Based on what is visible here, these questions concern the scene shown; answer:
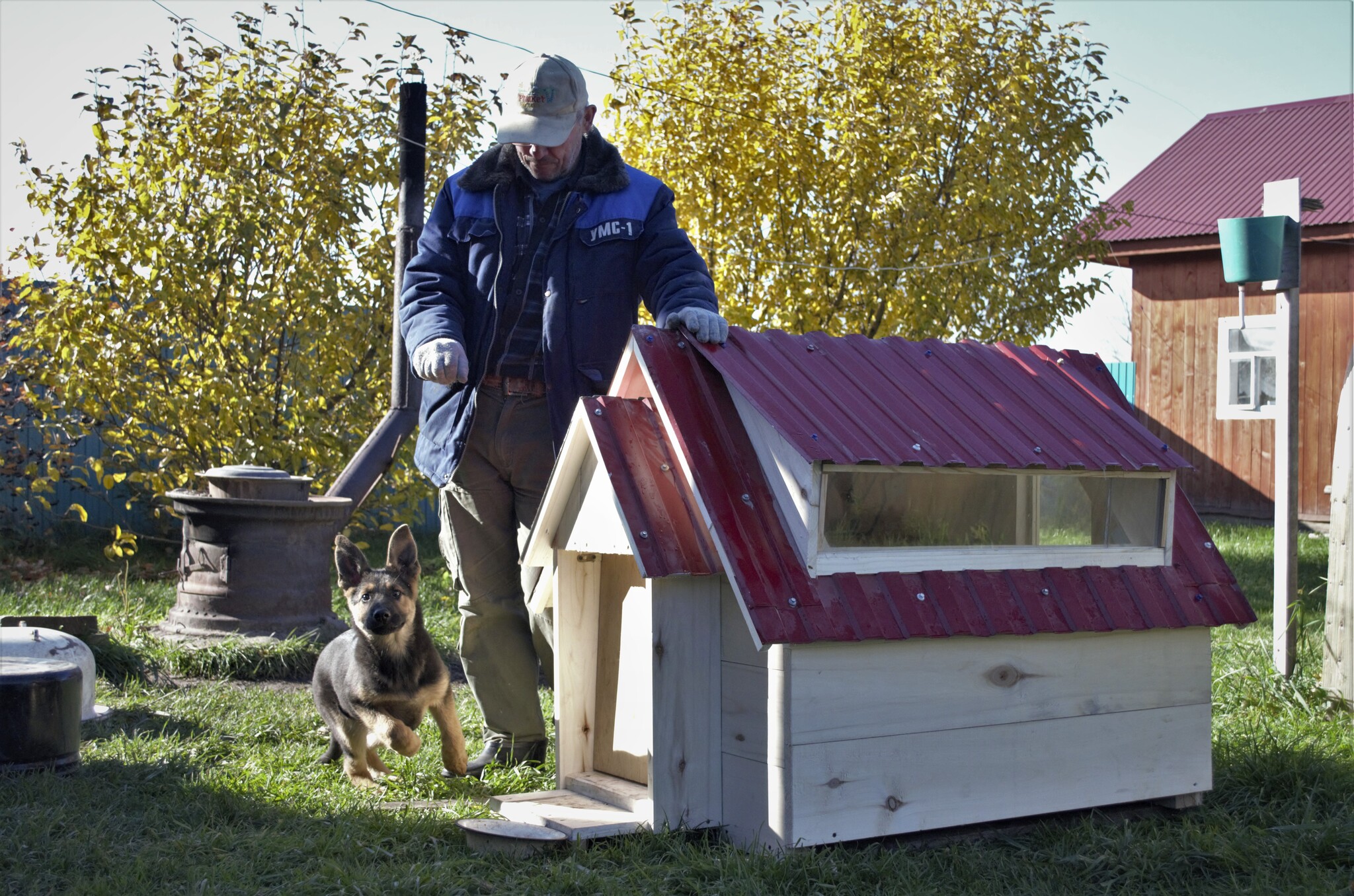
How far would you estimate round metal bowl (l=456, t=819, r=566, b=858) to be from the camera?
10.8 feet

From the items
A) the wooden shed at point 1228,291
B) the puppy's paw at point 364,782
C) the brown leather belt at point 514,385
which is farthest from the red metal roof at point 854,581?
the wooden shed at point 1228,291

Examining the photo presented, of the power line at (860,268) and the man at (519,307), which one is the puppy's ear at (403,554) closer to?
the man at (519,307)

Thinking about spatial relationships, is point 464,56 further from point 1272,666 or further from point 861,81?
point 1272,666

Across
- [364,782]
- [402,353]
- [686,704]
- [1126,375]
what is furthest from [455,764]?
[1126,375]

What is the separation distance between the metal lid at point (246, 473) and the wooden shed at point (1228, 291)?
11638 millimetres

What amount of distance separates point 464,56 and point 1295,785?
23.7 feet

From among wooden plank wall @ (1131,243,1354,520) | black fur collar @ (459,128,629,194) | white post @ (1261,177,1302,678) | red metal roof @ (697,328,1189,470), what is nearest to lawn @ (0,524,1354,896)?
white post @ (1261,177,1302,678)

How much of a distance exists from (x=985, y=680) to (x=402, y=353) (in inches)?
218

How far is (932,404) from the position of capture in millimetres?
3709

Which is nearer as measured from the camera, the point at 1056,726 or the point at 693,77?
the point at 1056,726

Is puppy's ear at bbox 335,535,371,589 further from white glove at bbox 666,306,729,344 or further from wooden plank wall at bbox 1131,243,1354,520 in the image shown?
wooden plank wall at bbox 1131,243,1354,520

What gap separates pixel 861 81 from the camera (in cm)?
999

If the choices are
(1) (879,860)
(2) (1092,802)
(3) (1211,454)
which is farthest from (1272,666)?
(3) (1211,454)

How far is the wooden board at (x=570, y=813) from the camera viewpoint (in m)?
3.36
